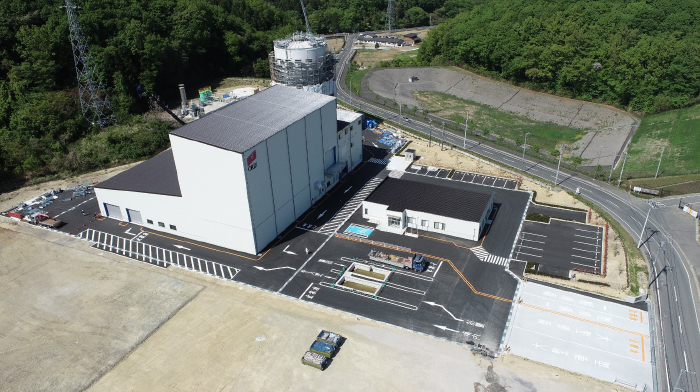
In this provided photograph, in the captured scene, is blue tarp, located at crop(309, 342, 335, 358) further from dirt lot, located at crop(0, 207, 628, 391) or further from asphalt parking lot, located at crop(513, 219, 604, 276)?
asphalt parking lot, located at crop(513, 219, 604, 276)

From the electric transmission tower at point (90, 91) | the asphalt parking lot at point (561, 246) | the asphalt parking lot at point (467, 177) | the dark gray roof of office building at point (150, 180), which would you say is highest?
the electric transmission tower at point (90, 91)

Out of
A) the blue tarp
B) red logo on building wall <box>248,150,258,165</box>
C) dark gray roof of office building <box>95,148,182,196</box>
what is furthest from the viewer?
dark gray roof of office building <box>95,148,182,196</box>

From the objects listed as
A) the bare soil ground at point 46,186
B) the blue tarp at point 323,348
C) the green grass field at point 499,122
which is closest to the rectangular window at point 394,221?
the blue tarp at point 323,348

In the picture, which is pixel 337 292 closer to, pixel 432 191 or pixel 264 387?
pixel 264 387

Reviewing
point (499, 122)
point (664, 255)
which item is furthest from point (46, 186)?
point (664, 255)

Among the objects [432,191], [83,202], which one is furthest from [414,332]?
[83,202]

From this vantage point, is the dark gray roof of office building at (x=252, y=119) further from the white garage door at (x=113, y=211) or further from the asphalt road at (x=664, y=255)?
the asphalt road at (x=664, y=255)

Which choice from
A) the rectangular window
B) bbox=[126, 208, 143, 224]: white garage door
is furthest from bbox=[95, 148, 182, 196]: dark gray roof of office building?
the rectangular window
